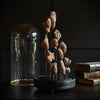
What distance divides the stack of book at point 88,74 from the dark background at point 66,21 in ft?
1.63

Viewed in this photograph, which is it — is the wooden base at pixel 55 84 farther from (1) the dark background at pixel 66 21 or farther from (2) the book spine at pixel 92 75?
(1) the dark background at pixel 66 21

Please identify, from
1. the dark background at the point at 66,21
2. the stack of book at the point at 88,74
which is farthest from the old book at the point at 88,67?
the dark background at the point at 66,21

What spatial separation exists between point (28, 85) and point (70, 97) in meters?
0.27

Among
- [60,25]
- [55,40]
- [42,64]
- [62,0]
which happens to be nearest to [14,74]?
[55,40]

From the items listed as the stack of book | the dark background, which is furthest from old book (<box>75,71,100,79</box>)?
the dark background

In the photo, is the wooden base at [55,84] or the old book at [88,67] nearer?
the wooden base at [55,84]

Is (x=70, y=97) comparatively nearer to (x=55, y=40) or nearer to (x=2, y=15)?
(x=55, y=40)

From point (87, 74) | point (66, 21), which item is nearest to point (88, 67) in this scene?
point (87, 74)

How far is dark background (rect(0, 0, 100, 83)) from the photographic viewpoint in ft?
4.45

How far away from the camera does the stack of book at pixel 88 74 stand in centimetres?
82

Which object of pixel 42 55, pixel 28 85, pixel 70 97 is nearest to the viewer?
pixel 70 97

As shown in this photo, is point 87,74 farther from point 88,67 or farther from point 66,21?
point 66,21

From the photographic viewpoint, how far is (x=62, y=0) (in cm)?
137

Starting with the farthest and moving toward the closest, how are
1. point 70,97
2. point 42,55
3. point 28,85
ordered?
point 42,55 < point 28,85 < point 70,97
